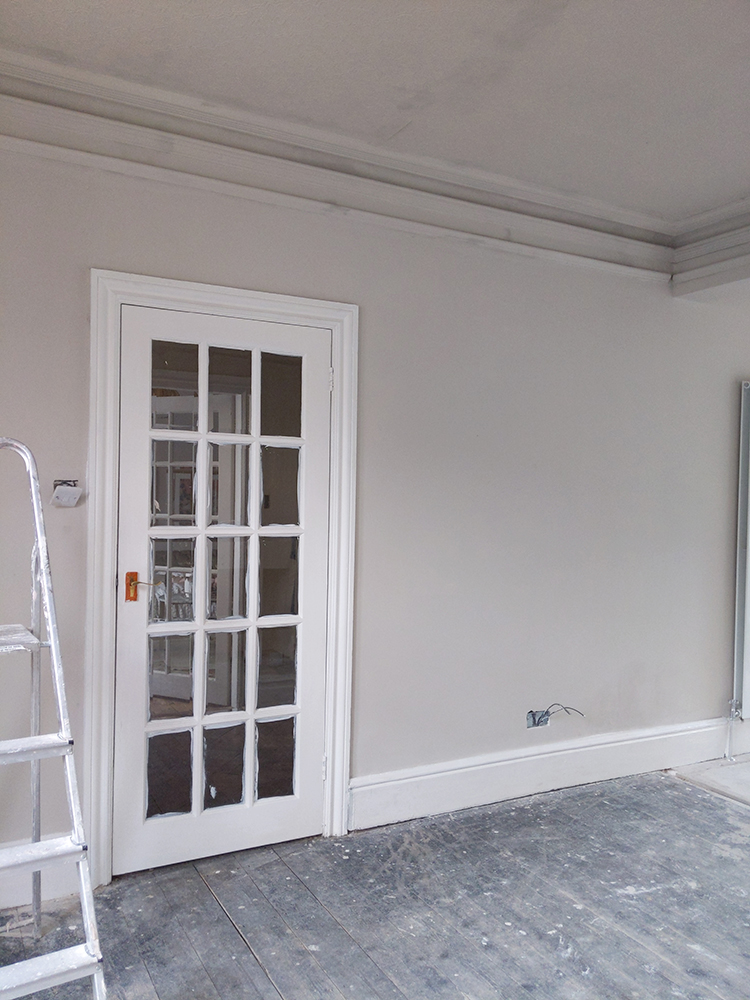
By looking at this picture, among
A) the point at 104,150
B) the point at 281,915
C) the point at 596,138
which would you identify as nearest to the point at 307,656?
the point at 281,915

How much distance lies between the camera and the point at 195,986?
2.24m

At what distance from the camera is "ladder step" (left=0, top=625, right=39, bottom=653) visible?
7.13 ft

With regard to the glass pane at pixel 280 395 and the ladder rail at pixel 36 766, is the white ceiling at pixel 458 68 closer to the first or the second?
the glass pane at pixel 280 395

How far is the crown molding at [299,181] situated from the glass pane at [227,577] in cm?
141

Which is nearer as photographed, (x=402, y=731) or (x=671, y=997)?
(x=671, y=997)

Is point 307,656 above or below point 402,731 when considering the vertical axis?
above

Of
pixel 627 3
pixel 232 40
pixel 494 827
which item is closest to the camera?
pixel 627 3

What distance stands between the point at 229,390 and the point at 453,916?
2070 mm

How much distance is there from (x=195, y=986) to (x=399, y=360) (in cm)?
240

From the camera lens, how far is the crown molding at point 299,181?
8.88 feet

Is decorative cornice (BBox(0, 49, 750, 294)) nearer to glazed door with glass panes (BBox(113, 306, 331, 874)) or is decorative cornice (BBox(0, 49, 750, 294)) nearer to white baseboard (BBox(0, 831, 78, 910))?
glazed door with glass panes (BBox(113, 306, 331, 874))

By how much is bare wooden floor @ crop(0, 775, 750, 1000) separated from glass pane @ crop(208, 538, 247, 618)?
0.97 metres

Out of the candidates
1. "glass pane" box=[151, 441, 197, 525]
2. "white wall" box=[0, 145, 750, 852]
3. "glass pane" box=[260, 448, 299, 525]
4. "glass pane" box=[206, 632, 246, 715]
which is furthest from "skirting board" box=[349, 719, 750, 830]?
"glass pane" box=[151, 441, 197, 525]

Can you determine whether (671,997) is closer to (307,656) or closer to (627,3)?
(307,656)
